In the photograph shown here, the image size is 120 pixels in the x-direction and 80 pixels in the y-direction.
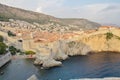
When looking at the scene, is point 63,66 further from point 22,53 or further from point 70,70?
point 22,53

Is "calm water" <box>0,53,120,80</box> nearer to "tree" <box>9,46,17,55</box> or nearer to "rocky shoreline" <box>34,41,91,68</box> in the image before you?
"rocky shoreline" <box>34,41,91,68</box>

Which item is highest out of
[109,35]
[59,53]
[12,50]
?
[109,35]

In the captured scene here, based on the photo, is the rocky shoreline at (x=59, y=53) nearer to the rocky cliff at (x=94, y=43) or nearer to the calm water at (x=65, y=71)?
the rocky cliff at (x=94, y=43)

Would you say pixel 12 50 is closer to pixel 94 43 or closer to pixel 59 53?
pixel 59 53

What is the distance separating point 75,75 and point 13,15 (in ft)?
450

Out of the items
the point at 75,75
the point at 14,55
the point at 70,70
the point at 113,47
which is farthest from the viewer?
the point at 113,47

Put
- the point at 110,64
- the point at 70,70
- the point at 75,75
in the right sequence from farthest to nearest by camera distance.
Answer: the point at 110,64, the point at 70,70, the point at 75,75

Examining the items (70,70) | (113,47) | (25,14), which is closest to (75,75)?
(70,70)

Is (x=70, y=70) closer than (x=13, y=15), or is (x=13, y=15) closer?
(x=70, y=70)

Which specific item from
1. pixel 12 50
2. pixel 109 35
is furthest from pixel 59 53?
pixel 109 35

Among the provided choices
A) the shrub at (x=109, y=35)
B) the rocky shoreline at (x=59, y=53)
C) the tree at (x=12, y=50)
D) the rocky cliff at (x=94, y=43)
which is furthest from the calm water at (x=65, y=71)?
the shrub at (x=109, y=35)

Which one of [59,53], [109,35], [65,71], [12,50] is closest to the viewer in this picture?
[65,71]

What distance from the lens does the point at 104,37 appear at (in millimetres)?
81312

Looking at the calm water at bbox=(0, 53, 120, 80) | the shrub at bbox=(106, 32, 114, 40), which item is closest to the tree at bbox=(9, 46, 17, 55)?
the calm water at bbox=(0, 53, 120, 80)
